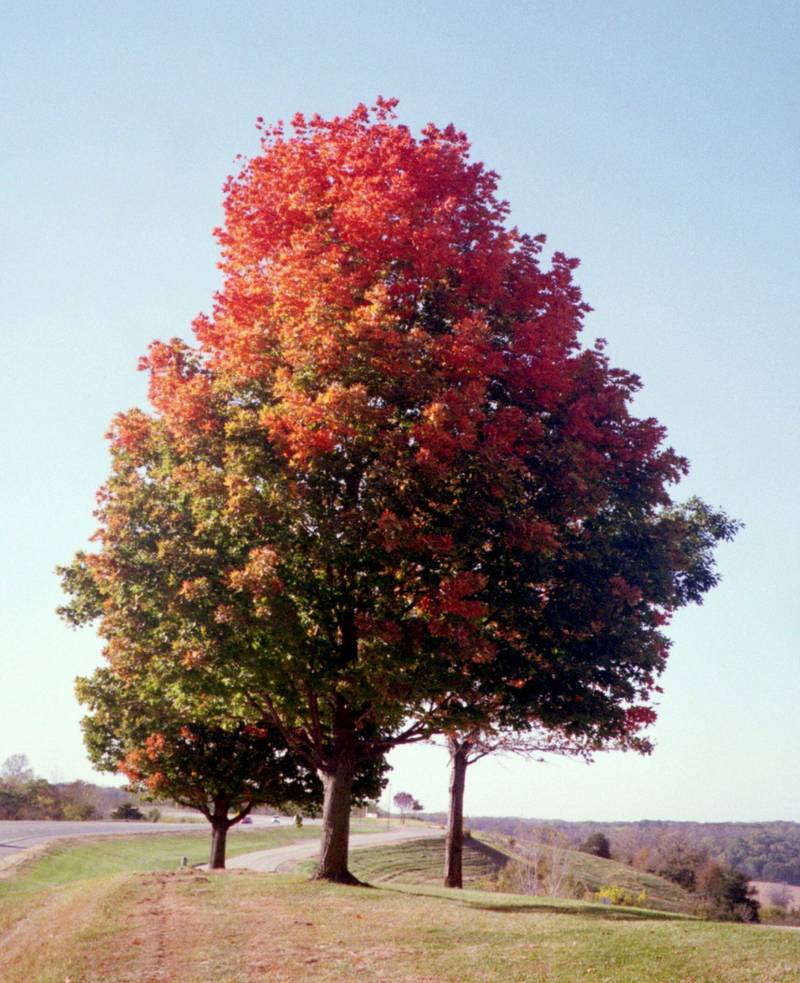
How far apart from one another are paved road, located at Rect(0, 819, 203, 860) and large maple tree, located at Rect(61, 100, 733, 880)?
104ft

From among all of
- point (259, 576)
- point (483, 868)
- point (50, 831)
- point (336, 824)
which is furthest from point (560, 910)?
point (50, 831)

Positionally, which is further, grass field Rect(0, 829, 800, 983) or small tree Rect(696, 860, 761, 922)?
small tree Rect(696, 860, 761, 922)

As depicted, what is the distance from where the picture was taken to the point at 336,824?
2048 cm

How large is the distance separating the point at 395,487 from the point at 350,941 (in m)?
8.25

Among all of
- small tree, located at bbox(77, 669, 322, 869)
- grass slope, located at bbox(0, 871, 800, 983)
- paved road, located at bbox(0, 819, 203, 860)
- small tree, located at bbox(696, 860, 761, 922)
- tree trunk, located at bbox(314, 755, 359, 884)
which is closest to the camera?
grass slope, located at bbox(0, 871, 800, 983)

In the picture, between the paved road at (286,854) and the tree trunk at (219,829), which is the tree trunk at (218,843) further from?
the paved road at (286,854)

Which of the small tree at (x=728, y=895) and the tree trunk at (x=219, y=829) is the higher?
the tree trunk at (x=219, y=829)

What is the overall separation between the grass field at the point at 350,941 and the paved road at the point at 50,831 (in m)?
30.1

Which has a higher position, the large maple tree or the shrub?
the large maple tree

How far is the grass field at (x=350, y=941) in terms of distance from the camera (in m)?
11.4

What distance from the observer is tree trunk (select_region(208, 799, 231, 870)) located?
28906 millimetres

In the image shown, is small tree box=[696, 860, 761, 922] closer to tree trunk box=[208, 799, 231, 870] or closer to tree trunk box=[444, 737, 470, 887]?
tree trunk box=[444, 737, 470, 887]

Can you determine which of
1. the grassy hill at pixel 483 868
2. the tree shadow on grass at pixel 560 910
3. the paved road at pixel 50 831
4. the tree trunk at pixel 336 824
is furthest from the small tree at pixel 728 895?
the paved road at pixel 50 831

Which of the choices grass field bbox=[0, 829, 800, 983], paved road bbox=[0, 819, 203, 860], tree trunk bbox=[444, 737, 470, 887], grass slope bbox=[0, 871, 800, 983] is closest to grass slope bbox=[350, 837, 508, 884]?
tree trunk bbox=[444, 737, 470, 887]
